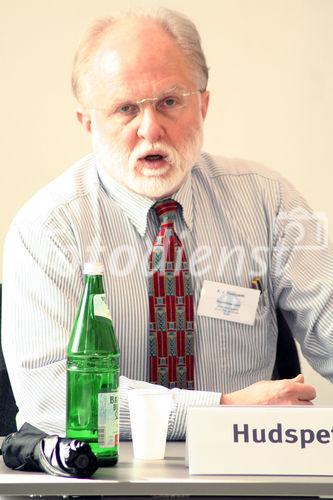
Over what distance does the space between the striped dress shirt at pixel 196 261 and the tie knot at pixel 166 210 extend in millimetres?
16

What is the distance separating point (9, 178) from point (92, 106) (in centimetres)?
152

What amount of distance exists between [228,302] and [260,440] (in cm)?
97

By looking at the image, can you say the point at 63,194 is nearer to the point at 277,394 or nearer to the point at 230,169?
the point at 230,169

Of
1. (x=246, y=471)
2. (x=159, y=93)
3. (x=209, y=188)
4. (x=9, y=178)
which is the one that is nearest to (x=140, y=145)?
(x=159, y=93)

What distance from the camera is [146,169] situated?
2.33 meters

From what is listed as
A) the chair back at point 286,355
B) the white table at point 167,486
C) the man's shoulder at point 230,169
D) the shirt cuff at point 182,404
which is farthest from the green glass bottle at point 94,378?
the man's shoulder at point 230,169

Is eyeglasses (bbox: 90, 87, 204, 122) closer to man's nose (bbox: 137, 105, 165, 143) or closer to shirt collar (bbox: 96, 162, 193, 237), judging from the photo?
man's nose (bbox: 137, 105, 165, 143)

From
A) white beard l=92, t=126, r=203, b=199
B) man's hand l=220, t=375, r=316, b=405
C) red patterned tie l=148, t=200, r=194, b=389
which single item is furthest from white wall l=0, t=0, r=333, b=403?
man's hand l=220, t=375, r=316, b=405

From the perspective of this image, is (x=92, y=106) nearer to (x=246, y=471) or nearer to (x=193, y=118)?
(x=193, y=118)

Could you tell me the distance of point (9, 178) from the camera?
386cm

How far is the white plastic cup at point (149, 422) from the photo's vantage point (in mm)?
1487

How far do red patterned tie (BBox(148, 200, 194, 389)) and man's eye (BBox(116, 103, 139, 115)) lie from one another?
0.95 feet

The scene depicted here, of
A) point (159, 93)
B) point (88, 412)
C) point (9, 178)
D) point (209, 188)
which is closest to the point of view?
point (88, 412)

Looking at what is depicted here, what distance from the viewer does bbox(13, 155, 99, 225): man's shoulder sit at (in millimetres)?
2305
